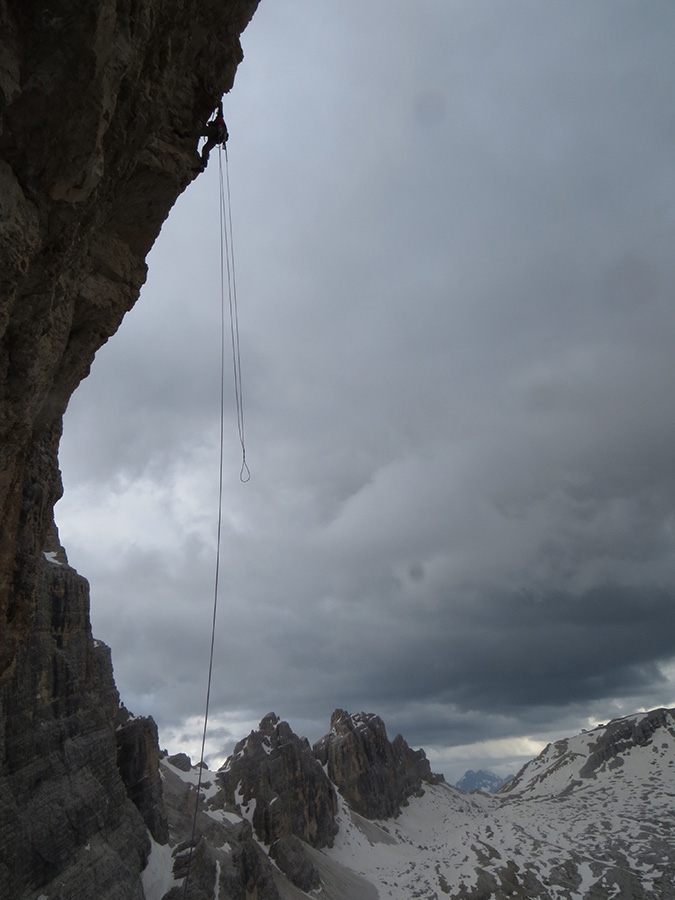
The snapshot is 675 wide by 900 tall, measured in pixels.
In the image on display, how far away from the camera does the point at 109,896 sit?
94.9 ft

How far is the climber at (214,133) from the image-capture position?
37.1 ft

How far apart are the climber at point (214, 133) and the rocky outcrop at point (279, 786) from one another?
72711 millimetres

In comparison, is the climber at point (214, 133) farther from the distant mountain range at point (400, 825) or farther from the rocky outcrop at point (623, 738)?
the rocky outcrop at point (623, 738)

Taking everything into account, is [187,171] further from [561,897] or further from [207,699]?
[561,897]

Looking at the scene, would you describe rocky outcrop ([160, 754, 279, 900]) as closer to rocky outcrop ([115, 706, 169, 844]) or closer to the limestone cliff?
rocky outcrop ([115, 706, 169, 844])

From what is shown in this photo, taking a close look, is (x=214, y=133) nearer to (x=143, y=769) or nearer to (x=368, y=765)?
(x=143, y=769)

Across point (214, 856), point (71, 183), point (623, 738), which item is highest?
point (71, 183)

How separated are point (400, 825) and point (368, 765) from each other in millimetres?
12663

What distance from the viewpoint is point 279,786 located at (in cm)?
7675

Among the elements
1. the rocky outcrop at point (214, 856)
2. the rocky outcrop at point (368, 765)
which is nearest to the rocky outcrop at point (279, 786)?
the rocky outcrop at point (214, 856)

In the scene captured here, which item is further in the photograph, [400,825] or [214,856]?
[400,825]

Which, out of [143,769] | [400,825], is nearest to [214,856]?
[143,769]

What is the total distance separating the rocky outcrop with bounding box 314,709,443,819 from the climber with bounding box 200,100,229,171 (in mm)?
121474

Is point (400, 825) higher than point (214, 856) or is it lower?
lower
